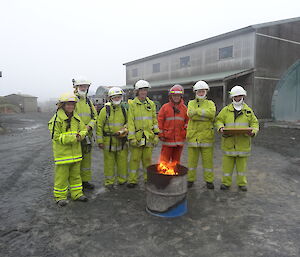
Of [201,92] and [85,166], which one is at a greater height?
[201,92]

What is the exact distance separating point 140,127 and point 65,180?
1.75m

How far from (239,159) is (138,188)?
2182mm

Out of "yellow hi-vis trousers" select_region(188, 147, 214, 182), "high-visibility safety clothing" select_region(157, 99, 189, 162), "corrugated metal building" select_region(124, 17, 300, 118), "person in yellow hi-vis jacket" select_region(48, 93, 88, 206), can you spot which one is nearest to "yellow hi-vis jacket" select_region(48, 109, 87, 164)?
"person in yellow hi-vis jacket" select_region(48, 93, 88, 206)

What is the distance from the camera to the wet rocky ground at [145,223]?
9.55 feet

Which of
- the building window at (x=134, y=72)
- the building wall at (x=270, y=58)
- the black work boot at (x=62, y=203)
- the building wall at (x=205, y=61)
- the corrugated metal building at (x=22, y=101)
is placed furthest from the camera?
the corrugated metal building at (x=22, y=101)

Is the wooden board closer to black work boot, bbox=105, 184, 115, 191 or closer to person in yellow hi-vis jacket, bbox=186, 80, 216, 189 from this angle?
person in yellow hi-vis jacket, bbox=186, 80, 216, 189

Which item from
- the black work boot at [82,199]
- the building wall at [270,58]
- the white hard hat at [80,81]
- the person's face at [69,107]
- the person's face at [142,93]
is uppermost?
the building wall at [270,58]

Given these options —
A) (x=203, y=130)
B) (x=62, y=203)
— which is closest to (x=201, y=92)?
(x=203, y=130)

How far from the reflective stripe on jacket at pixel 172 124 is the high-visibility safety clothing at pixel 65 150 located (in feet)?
5.53

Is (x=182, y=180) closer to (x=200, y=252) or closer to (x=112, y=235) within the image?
(x=200, y=252)

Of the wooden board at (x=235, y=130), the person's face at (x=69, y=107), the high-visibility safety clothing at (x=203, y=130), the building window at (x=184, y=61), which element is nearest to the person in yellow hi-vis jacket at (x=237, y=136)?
the wooden board at (x=235, y=130)

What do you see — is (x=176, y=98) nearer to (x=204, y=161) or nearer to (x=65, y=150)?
(x=204, y=161)

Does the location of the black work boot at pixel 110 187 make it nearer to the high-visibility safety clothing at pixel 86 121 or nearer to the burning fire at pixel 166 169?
the high-visibility safety clothing at pixel 86 121

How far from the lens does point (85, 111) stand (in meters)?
4.72
